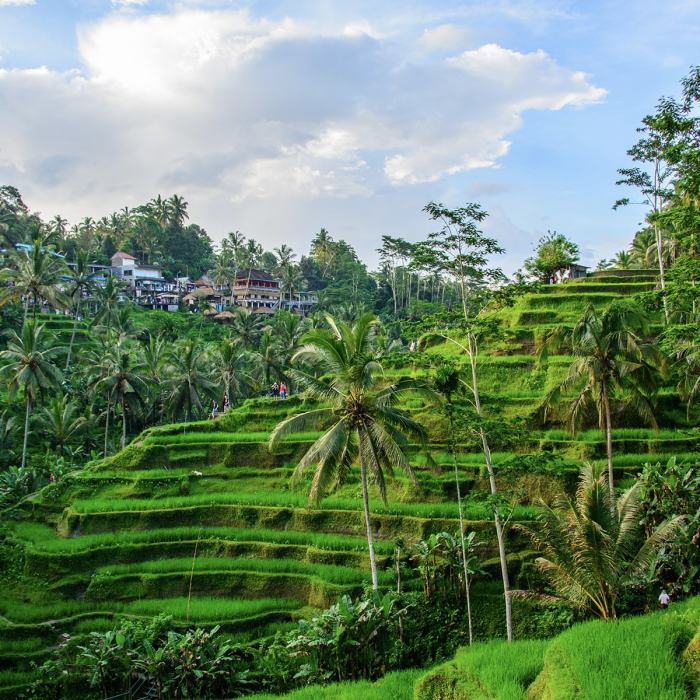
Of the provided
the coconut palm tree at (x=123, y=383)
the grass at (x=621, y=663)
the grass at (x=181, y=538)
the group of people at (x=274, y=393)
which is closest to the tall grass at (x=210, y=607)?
the grass at (x=181, y=538)

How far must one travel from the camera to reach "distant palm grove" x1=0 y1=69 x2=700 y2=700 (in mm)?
15117

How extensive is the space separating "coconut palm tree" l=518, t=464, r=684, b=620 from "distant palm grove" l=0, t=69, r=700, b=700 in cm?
7

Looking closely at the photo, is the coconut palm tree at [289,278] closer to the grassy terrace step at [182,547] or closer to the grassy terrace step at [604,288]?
the grassy terrace step at [604,288]

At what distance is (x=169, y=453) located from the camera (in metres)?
31.6

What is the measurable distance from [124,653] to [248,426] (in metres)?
15.5

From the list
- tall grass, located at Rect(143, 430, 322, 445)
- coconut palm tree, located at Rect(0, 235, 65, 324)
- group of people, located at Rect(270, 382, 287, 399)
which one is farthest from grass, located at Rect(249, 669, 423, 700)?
coconut palm tree, located at Rect(0, 235, 65, 324)

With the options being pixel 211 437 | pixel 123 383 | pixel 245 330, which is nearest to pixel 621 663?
pixel 211 437

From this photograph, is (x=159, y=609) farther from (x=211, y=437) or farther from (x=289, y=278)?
(x=289, y=278)

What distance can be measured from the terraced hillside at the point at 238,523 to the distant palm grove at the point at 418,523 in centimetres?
10

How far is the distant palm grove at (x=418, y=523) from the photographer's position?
1512 cm

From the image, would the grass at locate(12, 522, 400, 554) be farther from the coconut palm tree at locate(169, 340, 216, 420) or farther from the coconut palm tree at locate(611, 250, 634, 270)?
the coconut palm tree at locate(611, 250, 634, 270)

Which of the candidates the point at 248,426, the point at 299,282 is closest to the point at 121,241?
the point at 299,282

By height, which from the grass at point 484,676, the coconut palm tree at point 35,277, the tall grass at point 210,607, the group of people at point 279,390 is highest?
the coconut palm tree at point 35,277

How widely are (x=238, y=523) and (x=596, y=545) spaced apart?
54.3 feet
